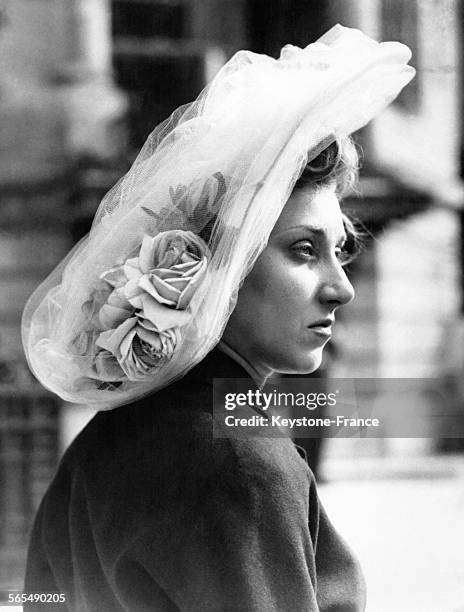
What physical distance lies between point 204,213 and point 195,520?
338 millimetres

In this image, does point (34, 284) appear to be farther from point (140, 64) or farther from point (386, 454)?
point (386, 454)

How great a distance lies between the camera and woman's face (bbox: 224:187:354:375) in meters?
1.02

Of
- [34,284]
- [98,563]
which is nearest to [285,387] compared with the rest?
[98,563]

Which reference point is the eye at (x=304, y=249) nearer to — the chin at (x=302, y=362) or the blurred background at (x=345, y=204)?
the chin at (x=302, y=362)

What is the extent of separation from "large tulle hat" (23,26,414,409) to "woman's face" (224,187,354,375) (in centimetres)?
3

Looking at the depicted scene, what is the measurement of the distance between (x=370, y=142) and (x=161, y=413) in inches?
32.4

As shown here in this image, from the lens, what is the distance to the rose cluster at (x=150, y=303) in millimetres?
977

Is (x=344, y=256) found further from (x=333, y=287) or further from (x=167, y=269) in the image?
(x=167, y=269)

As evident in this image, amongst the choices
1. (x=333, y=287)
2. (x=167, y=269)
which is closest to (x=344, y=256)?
(x=333, y=287)

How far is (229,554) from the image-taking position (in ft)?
2.96

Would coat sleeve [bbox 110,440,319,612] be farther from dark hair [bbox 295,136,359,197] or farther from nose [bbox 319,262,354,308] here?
dark hair [bbox 295,136,359,197]

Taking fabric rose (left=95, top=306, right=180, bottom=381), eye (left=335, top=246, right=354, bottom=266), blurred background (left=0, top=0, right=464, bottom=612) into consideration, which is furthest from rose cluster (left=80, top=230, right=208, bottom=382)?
blurred background (left=0, top=0, right=464, bottom=612)

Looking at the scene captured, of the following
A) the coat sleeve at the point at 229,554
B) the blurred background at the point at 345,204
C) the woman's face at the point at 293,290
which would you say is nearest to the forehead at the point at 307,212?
the woman's face at the point at 293,290

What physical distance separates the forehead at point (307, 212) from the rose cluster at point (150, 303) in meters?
0.10
